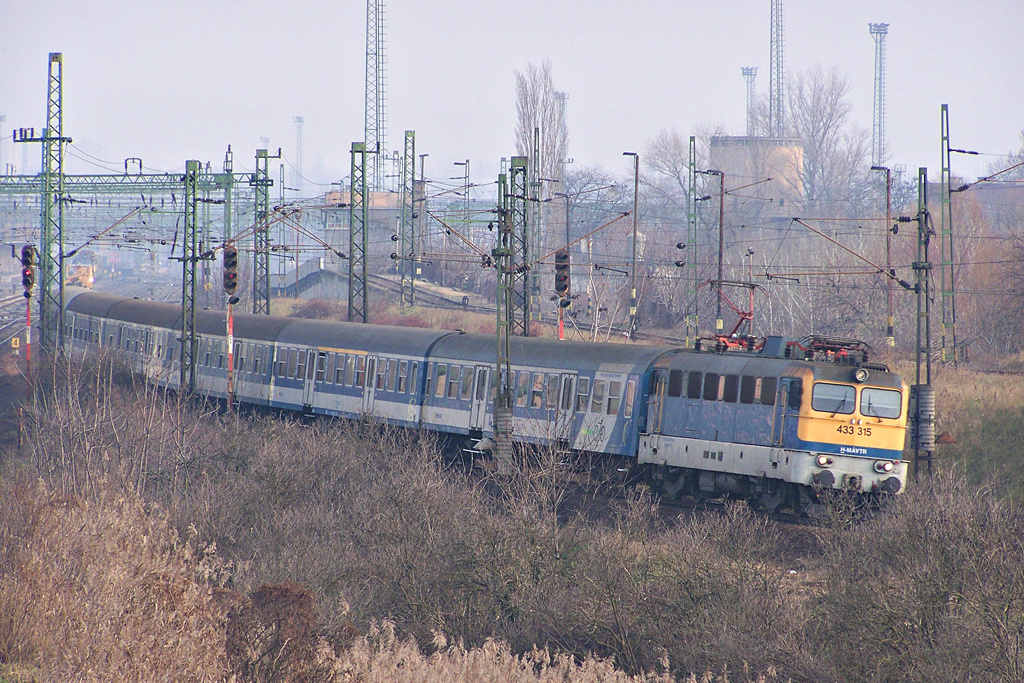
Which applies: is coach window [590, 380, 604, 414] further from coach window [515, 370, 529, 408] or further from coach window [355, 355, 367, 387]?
coach window [355, 355, 367, 387]

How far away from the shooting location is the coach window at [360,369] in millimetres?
28250

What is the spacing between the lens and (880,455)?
63.0ft

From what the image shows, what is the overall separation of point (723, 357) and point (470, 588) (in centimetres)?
797

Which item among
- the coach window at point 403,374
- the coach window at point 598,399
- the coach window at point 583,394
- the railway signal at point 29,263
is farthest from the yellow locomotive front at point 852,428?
the railway signal at point 29,263

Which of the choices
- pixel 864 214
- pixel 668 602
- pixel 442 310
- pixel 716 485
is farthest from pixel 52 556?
pixel 864 214

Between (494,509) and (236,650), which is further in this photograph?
(494,509)

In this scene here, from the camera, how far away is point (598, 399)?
2255 cm

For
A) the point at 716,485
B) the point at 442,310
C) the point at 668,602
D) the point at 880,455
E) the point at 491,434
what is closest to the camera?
the point at 668,602

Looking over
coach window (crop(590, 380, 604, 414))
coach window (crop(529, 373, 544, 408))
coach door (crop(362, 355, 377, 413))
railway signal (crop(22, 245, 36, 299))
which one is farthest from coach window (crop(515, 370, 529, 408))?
railway signal (crop(22, 245, 36, 299))

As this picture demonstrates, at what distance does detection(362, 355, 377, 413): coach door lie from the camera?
27.9m

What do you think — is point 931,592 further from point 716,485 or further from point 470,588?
point 716,485

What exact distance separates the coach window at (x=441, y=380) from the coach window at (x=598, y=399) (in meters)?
4.71

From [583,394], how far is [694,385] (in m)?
2.86

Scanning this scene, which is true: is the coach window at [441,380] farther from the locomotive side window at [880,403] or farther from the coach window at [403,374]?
the locomotive side window at [880,403]
